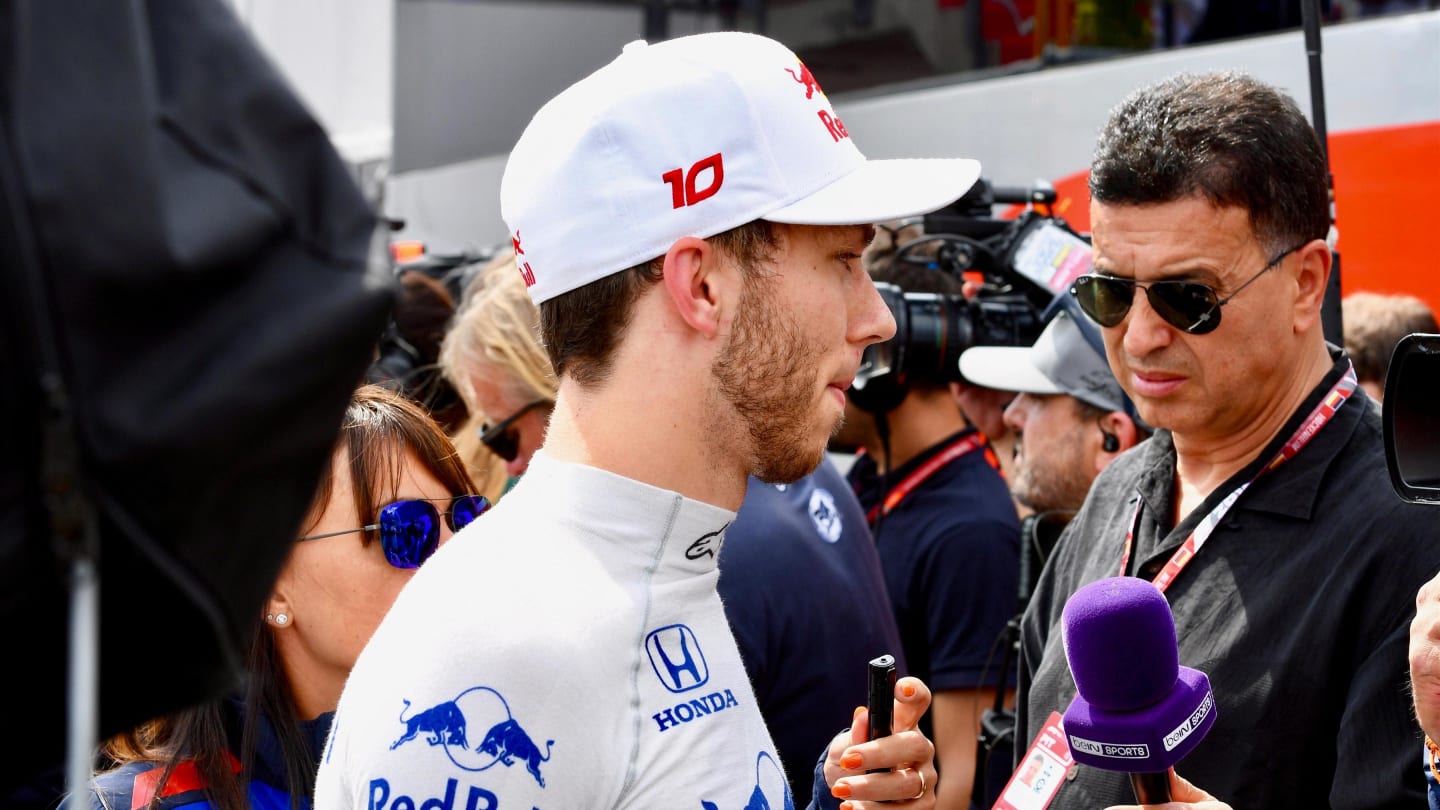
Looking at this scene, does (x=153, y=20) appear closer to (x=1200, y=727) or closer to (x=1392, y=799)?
(x=1200, y=727)

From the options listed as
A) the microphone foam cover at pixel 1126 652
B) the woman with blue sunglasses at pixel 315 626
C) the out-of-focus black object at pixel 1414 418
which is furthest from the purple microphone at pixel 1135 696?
the woman with blue sunglasses at pixel 315 626

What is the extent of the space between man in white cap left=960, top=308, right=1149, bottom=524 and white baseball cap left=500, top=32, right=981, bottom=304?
5.70ft

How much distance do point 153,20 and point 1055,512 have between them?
3.06 m

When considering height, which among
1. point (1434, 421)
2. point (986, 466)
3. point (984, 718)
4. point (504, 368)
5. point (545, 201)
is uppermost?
point (545, 201)

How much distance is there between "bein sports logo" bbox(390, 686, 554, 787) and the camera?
147 centimetres

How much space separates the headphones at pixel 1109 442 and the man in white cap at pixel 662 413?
6.66 feet

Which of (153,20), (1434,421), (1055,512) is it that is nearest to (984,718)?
(1055,512)

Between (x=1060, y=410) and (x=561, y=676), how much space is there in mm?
2591

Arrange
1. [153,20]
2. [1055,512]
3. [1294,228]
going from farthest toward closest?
[1055,512], [1294,228], [153,20]

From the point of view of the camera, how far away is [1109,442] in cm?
382

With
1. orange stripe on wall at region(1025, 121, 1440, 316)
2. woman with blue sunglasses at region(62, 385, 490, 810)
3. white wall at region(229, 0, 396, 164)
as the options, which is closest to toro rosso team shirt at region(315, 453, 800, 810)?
woman with blue sunglasses at region(62, 385, 490, 810)

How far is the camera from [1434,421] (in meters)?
1.77

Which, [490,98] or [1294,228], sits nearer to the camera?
[1294,228]

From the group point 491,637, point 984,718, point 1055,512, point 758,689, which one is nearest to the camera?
point 491,637
